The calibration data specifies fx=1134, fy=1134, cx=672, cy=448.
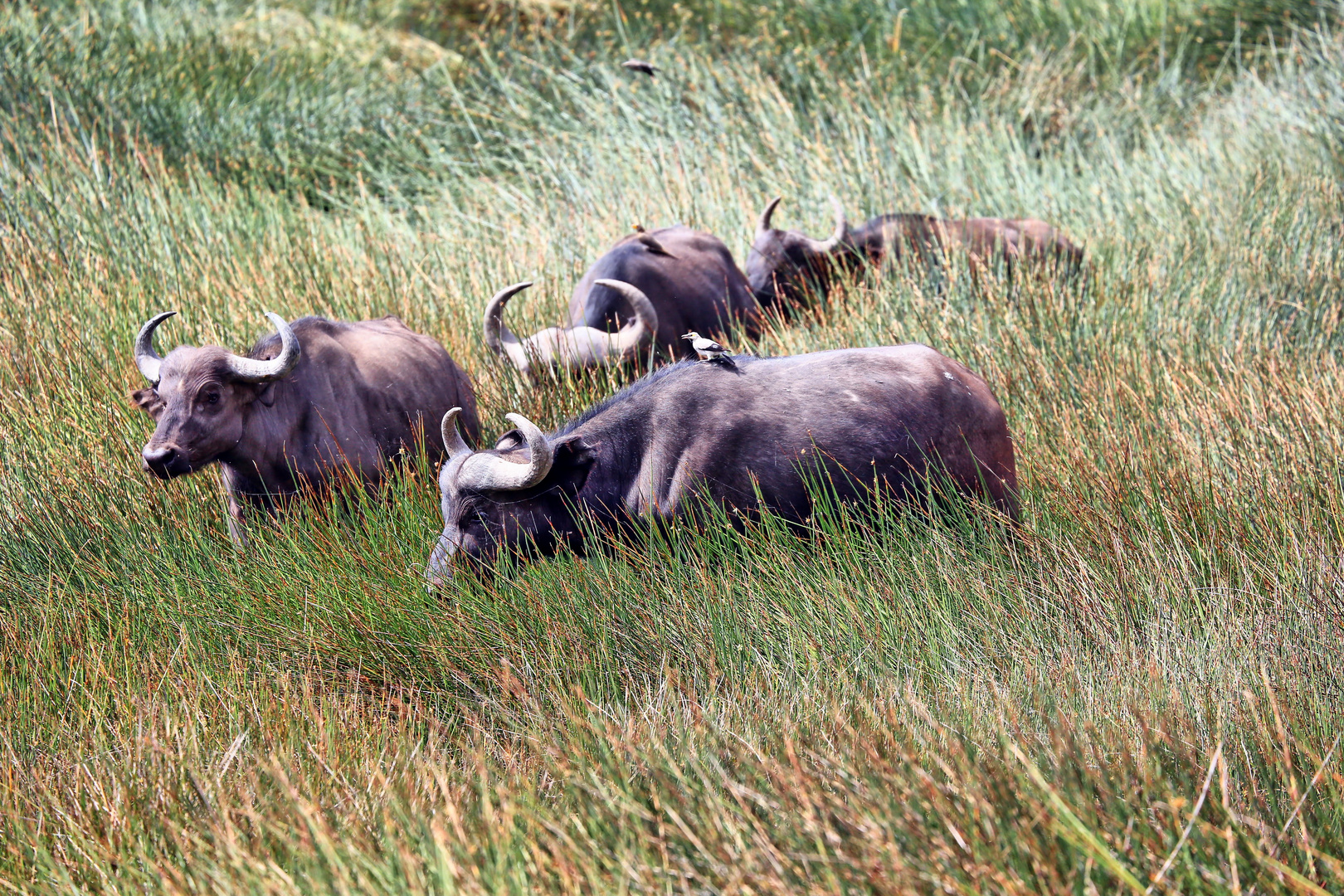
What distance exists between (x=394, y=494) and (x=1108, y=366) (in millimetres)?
3697

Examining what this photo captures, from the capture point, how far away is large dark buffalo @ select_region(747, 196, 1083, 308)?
28.3 ft

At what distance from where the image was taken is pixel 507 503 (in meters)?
4.49

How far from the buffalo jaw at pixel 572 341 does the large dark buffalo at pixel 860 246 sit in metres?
1.72

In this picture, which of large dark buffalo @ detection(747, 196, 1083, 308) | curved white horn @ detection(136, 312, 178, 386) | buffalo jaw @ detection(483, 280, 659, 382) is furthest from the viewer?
large dark buffalo @ detection(747, 196, 1083, 308)

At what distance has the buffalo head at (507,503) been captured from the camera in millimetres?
4387

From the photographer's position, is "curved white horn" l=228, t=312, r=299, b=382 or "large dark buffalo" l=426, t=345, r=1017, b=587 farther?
"curved white horn" l=228, t=312, r=299, b=382

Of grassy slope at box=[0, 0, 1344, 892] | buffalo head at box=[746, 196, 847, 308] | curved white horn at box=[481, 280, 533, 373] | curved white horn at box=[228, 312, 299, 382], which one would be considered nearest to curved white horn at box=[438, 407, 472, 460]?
grassy slope at box=[0, 0, 1344, 892]

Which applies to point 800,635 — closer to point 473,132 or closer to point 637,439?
point 637,439

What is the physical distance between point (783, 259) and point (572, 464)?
504 centimetres

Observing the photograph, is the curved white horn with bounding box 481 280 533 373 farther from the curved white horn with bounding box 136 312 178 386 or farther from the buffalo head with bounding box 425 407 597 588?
the buffalo head with bounding box 425 407 597 588

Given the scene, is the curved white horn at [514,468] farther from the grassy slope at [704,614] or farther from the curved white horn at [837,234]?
the curved white horn at [837,234]

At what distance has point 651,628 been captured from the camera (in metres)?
4.02

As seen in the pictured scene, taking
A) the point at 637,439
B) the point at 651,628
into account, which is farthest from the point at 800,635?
the point at 637,439

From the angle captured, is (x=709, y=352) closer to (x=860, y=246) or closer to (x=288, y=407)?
(x=288, y=407)
